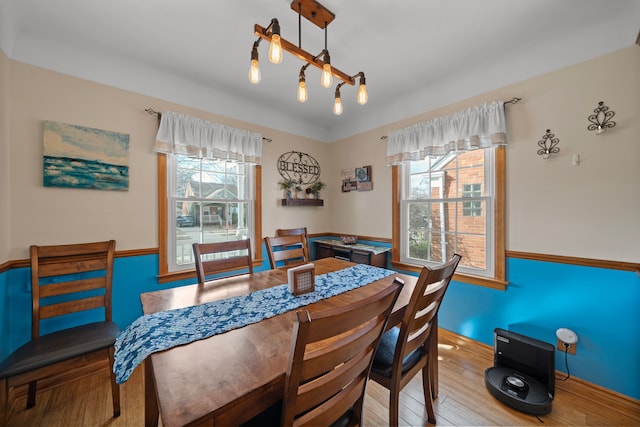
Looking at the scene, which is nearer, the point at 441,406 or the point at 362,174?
the point at 441,406

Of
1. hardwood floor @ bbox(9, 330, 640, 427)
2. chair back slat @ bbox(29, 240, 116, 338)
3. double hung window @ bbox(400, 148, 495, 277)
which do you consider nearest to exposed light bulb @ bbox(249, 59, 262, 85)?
chair back slat @ bbox(29, 240, 116, 338)

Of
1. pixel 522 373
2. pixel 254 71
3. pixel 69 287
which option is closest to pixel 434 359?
Result: pixel 522 373

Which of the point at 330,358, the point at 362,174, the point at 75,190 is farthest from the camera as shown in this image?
the point at 362,174

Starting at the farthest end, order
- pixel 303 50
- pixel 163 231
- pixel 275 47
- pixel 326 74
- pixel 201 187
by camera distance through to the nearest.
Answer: pixel 201 187, pixel 163 231, pixel 303 50, pixel 326 74, pixel 275 47

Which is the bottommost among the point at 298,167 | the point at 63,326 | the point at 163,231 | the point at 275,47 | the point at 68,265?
the point at 63,326

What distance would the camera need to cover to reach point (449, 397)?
1.68m

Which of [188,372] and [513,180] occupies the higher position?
[513,180]

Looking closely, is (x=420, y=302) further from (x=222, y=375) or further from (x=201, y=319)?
(x=201, y=319)

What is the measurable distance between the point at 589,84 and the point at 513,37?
638 mm

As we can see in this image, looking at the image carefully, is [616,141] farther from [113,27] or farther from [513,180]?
[113,27]

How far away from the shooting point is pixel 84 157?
6.48ft

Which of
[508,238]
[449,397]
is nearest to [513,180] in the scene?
[508,238]

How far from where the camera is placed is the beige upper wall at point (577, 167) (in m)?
1.62

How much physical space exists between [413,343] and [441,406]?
0.75 metres
